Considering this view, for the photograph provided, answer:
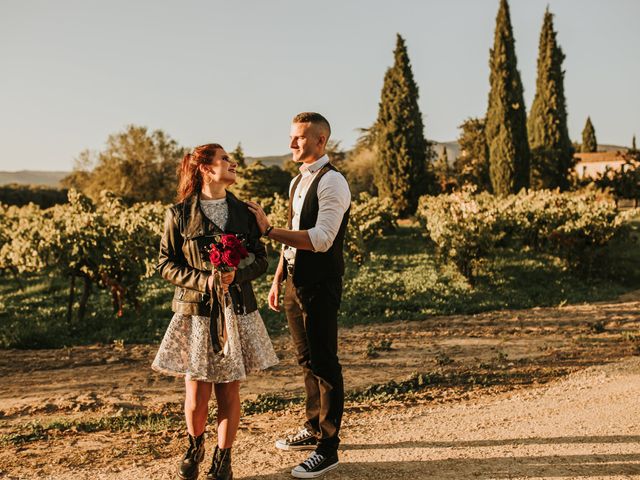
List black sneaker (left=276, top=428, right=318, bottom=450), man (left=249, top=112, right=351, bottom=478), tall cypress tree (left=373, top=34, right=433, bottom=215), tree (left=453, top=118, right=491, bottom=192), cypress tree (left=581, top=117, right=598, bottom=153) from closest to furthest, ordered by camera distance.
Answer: man (left=249, top=112, right=351, bottom=478) → black sneaker (left=276, top=428, right=318, bottom=450) → tall cypress tree (left=373, top=34, right=433, bottom=215) → tree (left=453, top=118, right=491, bottom=192) → cypress tree (left=581, top=117, right=598, bottom=153)

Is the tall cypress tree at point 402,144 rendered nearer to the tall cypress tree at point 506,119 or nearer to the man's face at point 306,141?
the tall cypress tree at point 506,119

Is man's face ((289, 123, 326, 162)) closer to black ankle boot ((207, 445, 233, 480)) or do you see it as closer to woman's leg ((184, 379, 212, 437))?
woman's leg ((184, 379, 212, 437))

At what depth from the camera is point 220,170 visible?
3184 millimetres

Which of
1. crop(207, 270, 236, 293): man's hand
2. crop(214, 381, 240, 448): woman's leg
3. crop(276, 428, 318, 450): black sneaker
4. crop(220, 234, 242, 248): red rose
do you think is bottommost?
crop(276, 428, 318, 450): black sneaker

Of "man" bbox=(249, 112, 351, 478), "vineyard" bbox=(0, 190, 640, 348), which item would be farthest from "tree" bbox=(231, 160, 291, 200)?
"man" bbox=(249, 112, 351, 478)

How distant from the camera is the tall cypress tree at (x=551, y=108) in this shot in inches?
1193

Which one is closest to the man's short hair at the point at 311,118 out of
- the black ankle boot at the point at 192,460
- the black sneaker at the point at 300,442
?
the black ankle boot at the point at 192,460

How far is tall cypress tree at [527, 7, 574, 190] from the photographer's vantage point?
30.3m

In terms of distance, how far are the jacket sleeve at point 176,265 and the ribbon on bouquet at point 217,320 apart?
81mm

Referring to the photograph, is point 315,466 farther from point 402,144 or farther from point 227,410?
point 402,144

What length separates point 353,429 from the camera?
4355 millimetres

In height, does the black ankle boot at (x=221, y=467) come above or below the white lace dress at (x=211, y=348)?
below

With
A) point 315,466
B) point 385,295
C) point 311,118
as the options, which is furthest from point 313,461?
point 385,295

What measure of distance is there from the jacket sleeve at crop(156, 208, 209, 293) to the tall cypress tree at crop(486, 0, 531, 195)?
23.8 m
